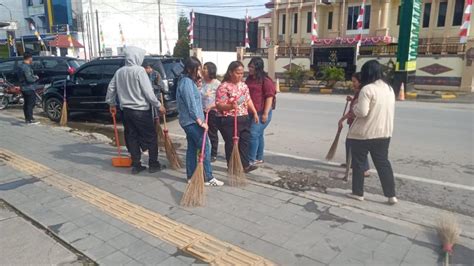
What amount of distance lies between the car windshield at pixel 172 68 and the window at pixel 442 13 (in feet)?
73.9

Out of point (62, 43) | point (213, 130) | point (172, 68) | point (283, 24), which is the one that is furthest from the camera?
point (283, 24)

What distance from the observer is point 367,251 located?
2.95 m

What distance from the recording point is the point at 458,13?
23484 millimetres

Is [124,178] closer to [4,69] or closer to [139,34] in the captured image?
[4,69]

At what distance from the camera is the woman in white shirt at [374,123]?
12.2 feet

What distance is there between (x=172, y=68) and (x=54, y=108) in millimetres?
3476

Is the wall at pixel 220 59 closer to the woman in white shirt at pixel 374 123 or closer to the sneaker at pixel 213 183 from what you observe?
the sneaker at pixel 213 183

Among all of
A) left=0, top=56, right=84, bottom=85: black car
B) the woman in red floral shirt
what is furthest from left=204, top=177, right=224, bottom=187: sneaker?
left=0, top=56, right=84, bottom=85: black car

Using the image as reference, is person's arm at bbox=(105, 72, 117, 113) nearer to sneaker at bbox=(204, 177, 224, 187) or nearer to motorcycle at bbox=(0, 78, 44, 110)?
sneaker at bbox=(204, 177, 224, 187)

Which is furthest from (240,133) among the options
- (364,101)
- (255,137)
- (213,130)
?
(364,101)

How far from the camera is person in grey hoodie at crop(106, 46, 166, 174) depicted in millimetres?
4754

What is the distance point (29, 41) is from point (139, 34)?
10594 mm

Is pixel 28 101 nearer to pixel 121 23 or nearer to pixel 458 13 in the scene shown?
pixel 458 13

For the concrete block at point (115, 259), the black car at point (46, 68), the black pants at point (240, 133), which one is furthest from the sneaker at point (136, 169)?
the black car at point (46, 68)
